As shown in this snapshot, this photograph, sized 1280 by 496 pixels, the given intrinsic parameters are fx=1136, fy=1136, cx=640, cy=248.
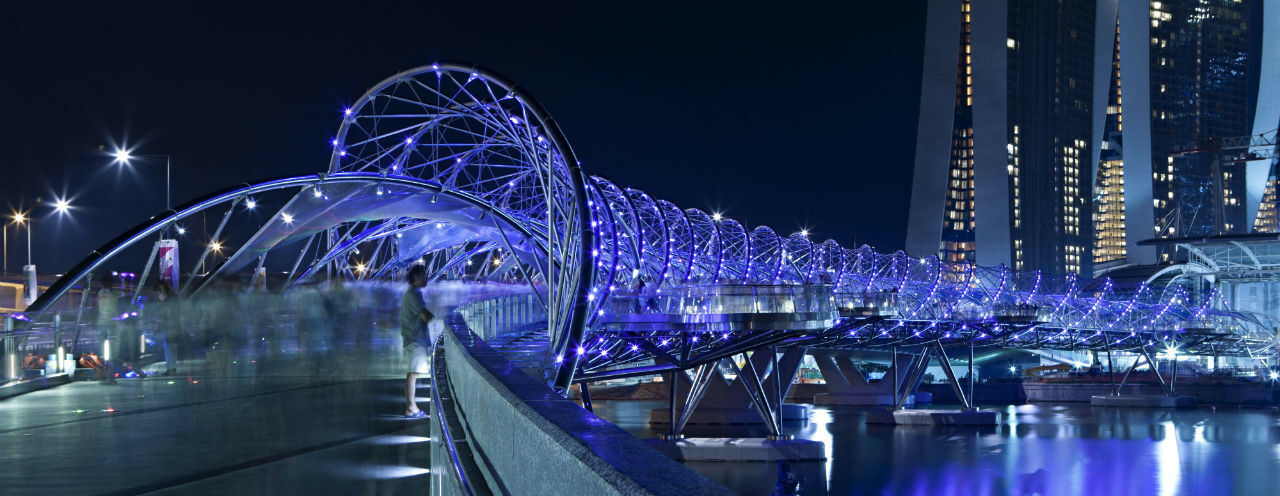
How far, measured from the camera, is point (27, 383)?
50.7ft

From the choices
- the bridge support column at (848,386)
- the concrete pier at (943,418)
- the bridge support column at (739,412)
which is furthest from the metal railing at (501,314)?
the bridge support column at (848,386)

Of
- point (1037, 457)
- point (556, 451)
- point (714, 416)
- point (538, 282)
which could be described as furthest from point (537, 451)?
point (538, 282)

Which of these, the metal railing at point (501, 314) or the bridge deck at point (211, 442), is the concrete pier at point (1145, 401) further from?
the bridge deck at point (211, 442)

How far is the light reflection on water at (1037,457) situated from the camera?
1624 inches

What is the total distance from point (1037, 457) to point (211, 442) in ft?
150

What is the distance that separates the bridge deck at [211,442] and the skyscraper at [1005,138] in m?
136

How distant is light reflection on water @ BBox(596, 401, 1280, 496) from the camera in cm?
4125

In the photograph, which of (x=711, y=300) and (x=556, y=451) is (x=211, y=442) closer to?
(x=556, y=451)

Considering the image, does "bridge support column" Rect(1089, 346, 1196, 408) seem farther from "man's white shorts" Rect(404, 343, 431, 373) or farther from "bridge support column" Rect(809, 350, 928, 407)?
"man's white shorts" Rect(404, 343, 431, 373)

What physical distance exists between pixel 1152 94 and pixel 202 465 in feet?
523

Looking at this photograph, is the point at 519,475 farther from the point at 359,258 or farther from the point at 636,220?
the point at 359,258

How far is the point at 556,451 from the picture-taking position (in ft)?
9.94

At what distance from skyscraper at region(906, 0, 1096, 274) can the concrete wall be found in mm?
143263

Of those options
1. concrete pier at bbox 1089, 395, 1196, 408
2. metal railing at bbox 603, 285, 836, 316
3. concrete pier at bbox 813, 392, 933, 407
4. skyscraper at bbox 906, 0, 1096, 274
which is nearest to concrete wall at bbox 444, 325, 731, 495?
metal railing at bbox 603, 285, 836, 316
